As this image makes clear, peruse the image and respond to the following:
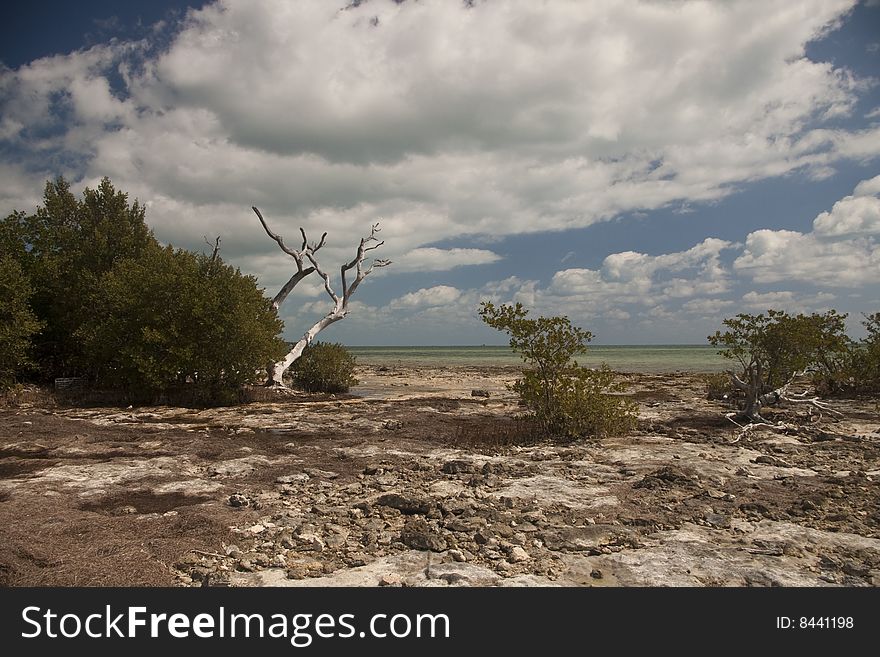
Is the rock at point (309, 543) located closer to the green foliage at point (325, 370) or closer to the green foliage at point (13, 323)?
the green foliage at point (13, 323)

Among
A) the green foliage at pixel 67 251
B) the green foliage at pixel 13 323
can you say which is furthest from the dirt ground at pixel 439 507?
the green foliage at pixel 67 251

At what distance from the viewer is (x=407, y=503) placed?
689 centimetres

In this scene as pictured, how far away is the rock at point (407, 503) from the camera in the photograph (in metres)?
6.70

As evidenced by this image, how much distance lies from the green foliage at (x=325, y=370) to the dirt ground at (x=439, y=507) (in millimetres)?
12563

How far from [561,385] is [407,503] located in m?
6.55

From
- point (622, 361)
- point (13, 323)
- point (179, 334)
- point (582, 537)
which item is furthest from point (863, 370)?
point (622, 361)

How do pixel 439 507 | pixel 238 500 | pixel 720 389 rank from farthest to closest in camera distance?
1. pixel 720 389
2. pixel 238 500
3. pixel 439 507

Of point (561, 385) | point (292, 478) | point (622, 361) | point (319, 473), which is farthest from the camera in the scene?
point (622, 361)

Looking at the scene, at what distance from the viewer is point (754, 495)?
23.8ft

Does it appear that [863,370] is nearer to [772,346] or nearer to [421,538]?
[772,346]

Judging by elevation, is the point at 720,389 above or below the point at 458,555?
above

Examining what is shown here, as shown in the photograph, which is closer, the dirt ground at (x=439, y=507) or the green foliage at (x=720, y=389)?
the dirt ground at (x=439, y=507)

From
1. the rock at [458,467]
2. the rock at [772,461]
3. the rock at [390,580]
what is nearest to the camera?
the rock at [390,580]

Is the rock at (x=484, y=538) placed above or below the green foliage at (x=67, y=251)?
below
